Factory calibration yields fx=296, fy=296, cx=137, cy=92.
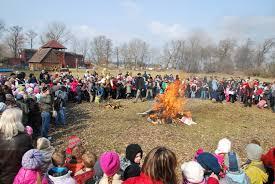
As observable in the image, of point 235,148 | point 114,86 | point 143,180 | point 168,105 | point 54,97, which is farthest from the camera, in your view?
point 114,86

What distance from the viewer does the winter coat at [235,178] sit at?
13.6 ft

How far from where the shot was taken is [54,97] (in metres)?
12.5

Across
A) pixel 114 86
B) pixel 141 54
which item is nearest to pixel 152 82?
pixel 114 86

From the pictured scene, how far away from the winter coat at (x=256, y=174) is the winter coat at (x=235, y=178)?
1.45 feet

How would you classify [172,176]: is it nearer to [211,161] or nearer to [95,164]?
[211,161]

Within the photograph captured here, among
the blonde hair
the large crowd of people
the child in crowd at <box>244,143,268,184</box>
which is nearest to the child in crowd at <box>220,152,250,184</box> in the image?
the large crowd of people

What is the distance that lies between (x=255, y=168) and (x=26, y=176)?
3464 mm

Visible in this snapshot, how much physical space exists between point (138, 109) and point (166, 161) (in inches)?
527

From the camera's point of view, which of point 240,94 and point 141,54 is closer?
point 240,94

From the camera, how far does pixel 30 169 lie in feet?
13.3

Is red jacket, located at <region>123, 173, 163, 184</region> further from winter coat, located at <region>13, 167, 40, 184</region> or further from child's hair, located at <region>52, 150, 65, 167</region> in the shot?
child's hair, located at <region>52, 150, 65, 167</region>

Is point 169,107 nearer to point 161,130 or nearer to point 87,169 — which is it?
point 161,130

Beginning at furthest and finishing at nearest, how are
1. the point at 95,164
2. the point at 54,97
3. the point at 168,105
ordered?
1. the point at 168,105
2. the point at 54,97
3. the point at 95,164

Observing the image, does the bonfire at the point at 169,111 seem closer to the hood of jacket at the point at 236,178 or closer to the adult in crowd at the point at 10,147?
the hood of jacket at the point at 236,178
